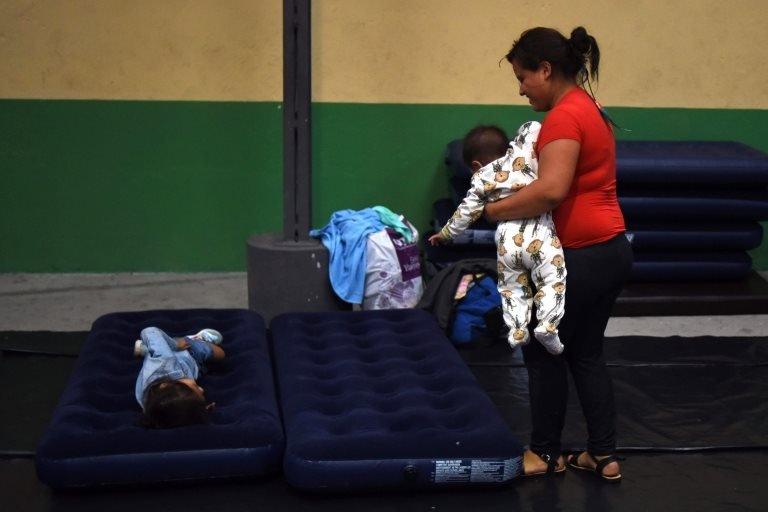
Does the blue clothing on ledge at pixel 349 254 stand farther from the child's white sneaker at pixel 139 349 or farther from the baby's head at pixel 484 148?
the baby's head at pixel 484 148

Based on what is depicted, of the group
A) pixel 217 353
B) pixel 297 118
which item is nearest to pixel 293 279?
pixel 297 118

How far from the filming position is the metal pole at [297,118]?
5129 mm

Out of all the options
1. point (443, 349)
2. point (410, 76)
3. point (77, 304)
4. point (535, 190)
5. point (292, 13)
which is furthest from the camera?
point (410, 76)

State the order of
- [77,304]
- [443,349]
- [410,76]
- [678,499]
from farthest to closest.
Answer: [410,76]
[77,304]
[443,349]
[678,499]

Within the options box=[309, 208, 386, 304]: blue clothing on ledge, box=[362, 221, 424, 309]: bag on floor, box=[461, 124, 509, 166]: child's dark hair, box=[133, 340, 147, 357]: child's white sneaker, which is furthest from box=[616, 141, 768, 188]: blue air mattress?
box=[133, 340, 147, 357]: child's white sneaker

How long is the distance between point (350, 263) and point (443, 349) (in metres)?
1.04

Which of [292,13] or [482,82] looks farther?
[482,82]

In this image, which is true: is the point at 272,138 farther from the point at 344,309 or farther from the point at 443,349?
the point at 443,349

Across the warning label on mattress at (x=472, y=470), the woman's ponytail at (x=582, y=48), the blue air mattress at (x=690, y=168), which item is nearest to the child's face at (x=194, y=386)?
the warning label on mattress at (x=472, y=470)

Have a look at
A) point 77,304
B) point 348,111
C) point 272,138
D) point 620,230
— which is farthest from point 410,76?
point 620,230

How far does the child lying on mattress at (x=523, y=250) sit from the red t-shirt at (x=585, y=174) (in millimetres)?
72

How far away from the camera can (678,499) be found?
3.60m

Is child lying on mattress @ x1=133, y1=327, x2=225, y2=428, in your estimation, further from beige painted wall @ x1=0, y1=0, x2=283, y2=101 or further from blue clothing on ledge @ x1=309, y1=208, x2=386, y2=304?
beige painted wall @ x1=0, y1=0, x2=283, y2=101

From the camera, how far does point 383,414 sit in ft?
12.3
